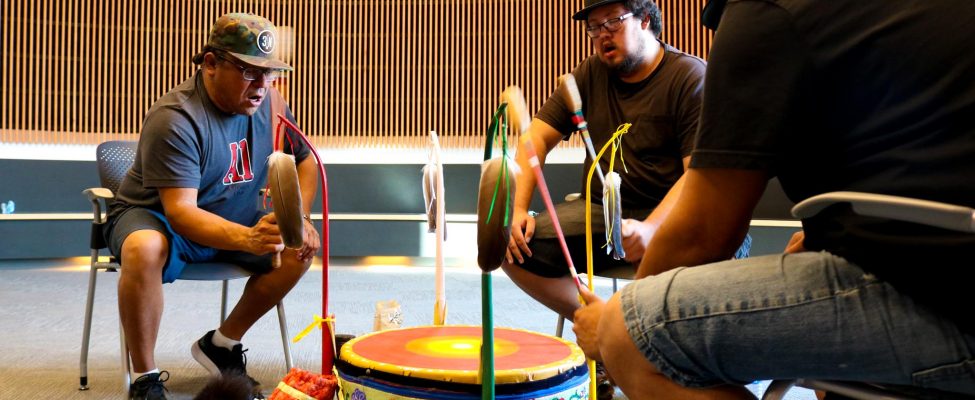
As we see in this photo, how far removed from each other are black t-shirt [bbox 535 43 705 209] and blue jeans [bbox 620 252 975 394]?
1.44 meters

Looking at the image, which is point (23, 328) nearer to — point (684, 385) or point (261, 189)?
point (261, 189)

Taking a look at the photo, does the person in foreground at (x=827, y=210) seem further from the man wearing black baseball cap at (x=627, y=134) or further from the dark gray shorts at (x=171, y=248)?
the dark gray shorts at (x=171, y=248)

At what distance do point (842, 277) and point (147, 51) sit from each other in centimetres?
728

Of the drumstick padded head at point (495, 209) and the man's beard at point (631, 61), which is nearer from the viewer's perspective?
the drumstick padded head at point (495, 209)

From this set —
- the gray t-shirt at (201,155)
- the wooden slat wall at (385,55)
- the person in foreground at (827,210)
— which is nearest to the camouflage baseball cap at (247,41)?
the gray t-shirt at (201,155)

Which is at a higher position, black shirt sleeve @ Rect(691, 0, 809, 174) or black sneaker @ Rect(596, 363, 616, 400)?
black shirt sleeve @ Rect(691, 0, 809, 174)

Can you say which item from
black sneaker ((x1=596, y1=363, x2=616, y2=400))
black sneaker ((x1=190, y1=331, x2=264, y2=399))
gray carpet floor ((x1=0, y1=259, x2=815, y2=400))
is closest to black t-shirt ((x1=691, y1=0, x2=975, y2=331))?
black sneaker ((x1=596, y1=363, x2=616, y2=400))

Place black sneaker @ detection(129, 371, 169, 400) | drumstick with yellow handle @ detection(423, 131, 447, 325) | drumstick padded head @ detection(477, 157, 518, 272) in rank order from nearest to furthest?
drumstick padded head @ detection(477, 157, 518, 272)
drumstick with yellow handle @ detection(423, 131, 447, 325)
black sneaker @ detection(129, 371, 169, 400)

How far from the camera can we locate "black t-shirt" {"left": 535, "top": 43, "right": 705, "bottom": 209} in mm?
2531

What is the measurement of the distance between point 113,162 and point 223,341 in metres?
0.89

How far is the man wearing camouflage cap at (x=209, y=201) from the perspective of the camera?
7.66 feet

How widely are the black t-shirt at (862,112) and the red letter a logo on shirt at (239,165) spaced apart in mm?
1981

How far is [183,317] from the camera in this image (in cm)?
405

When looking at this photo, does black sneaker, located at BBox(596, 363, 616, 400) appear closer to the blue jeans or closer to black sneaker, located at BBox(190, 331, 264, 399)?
black sneaker, located at BBox(190, 331, 264, 399)
